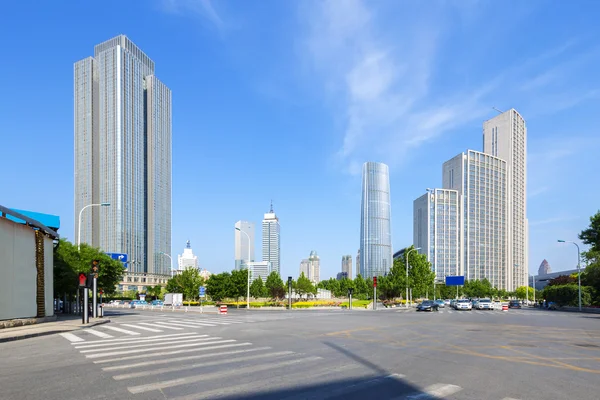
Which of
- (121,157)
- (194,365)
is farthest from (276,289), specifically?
(121,157)

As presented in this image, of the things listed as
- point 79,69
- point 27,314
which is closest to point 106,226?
point 79,69

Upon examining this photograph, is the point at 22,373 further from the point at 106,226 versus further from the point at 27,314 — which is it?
the point at 106,226

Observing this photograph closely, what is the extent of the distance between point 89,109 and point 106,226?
Result: 4484cm

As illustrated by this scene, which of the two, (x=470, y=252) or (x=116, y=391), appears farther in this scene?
(x=470, y=252)

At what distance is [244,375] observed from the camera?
978 cm

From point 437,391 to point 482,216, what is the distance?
650 ft

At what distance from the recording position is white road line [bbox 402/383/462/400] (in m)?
7.96

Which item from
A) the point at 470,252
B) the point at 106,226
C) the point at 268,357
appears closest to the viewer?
the point at 268,357

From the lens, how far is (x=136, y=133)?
16088cm

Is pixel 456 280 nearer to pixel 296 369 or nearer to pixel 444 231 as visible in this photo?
pixel 296 369

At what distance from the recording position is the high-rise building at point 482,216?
189 meters

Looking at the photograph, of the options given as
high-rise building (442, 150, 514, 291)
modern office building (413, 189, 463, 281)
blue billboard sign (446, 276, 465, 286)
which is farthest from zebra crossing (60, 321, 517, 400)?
high-rise building (442, 150, 514, 291)

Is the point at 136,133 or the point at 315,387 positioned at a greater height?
the point at 136,133

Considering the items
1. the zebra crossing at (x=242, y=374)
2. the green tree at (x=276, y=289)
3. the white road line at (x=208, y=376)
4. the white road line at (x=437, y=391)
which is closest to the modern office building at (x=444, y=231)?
the green tree at (x=276, y=289)
